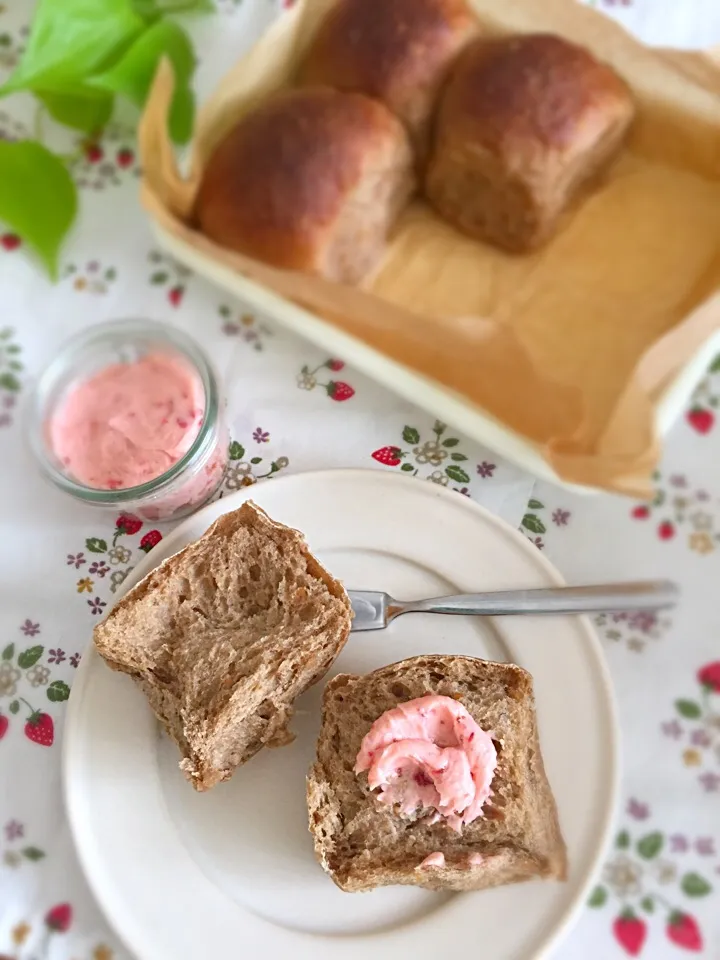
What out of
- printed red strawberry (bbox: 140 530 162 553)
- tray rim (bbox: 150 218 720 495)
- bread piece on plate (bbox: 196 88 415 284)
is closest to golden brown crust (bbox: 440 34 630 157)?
bread piece on plate (bbox: 196 88 415 284)

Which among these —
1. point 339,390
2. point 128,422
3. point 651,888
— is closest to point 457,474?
point 339,390

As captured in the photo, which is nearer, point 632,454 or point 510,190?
point 632,454

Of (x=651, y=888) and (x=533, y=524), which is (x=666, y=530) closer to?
(x=533, y=524)

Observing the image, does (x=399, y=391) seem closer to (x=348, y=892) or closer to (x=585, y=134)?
(x=585, y=134)

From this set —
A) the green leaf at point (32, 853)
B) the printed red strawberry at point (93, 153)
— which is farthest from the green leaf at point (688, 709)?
the printed red strawberry at point (93, 153)

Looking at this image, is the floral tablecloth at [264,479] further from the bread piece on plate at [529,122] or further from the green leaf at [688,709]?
the bread piece on plate at [529,122]

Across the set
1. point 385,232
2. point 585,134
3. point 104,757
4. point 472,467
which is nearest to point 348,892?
point 104,757
